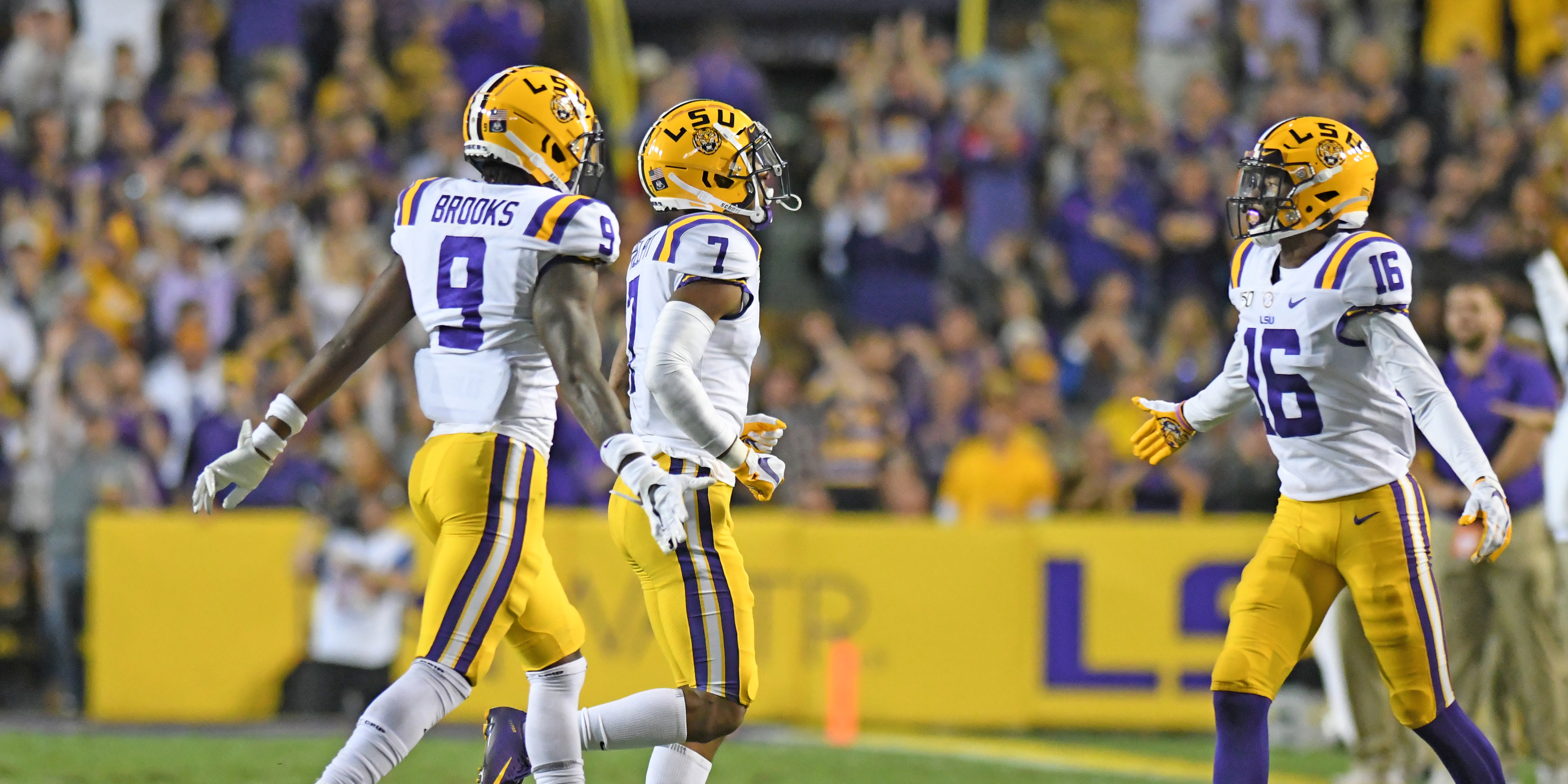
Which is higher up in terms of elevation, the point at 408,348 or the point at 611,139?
the point at 611,139

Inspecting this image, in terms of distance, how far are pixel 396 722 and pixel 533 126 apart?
1621mm

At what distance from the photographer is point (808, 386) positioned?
36.3 feet

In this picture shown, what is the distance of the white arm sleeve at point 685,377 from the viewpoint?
477 centimetres

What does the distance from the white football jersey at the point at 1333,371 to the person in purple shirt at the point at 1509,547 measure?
234 cm

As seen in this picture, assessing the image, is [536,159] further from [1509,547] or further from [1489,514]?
[1509,547]

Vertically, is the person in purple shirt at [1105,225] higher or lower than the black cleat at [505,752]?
higher

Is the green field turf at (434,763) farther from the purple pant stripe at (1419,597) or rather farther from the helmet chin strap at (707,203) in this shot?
the helmet chin strap at (707,203)

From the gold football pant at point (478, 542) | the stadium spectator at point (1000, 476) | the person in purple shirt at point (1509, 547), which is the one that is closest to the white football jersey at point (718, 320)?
the gold football pant at point (478, 542)

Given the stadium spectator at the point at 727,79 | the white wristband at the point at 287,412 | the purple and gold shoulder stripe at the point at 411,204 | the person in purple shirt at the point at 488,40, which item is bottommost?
the white wristband at the point at 287,412

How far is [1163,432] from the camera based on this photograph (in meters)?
5.73

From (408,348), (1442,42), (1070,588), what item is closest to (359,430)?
(408,348)

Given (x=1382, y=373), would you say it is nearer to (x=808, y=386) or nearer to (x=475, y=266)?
(x=475, y=266)

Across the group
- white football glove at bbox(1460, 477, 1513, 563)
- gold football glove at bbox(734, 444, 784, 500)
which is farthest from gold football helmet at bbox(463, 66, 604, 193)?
white football glove at bbox(1460, 477, 1513, 563)

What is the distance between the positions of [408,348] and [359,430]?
4.76ft
